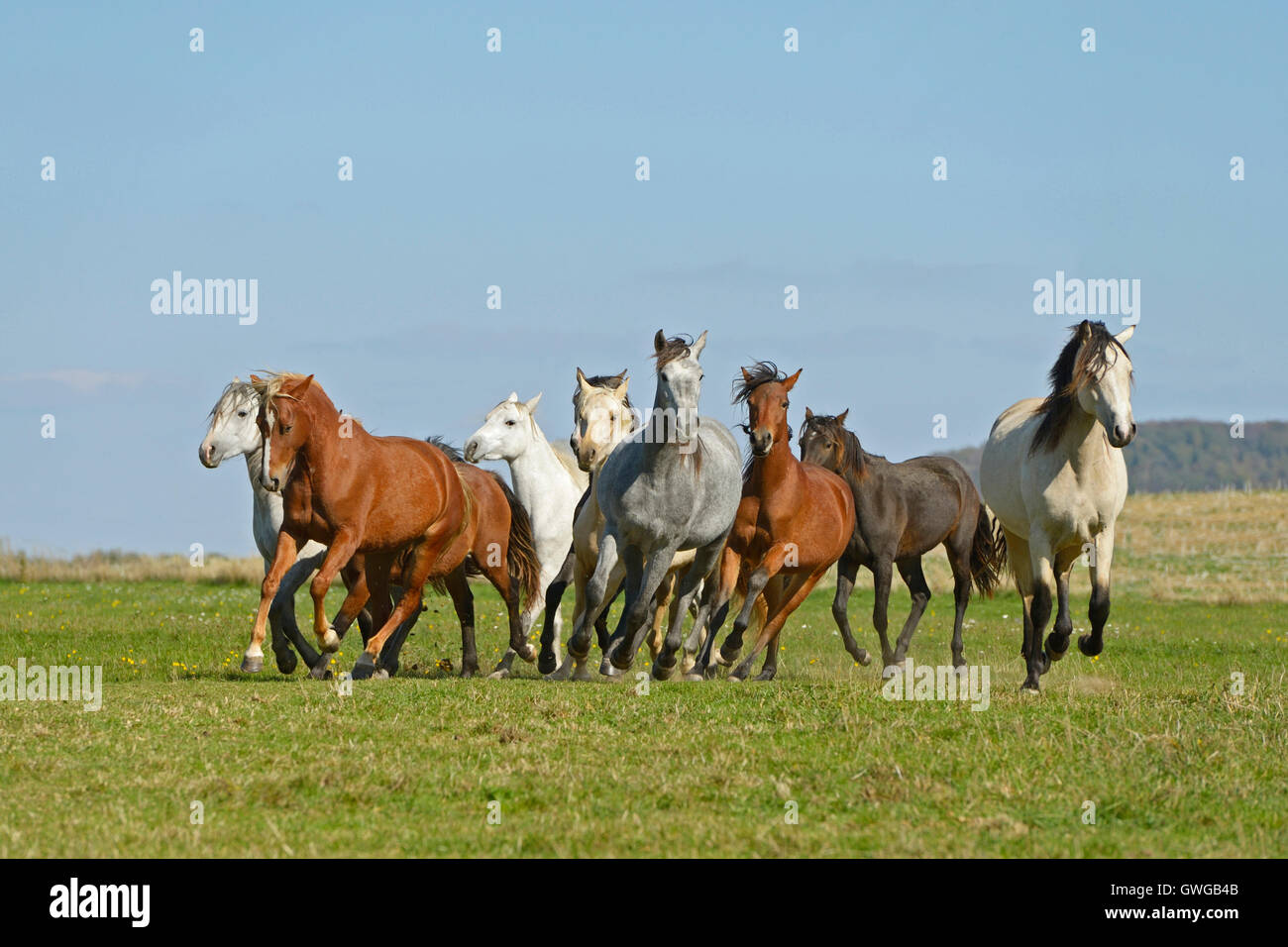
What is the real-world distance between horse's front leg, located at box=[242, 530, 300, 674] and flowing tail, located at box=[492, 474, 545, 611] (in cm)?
307

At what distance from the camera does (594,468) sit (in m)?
13.6

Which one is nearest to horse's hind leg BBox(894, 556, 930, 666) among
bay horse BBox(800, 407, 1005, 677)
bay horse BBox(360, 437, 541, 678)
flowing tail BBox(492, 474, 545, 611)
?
bay horse BBox(800, 407, 1005, 677)

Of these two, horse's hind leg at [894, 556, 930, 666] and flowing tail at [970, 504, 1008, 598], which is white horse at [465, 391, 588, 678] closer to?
horse's hind leg at [894, 556, 930, 666]

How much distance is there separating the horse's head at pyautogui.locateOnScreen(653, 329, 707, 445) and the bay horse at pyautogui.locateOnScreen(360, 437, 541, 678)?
2.81m

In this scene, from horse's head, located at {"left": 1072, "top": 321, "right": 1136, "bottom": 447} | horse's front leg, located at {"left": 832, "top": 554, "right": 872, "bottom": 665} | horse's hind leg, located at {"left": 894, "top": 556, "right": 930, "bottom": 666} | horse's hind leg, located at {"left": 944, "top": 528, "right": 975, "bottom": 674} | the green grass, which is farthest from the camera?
horse's hind leg, located at {"left": 944, "top": 528, "right": 975, "bottom": 674}

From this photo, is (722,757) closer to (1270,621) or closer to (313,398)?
(313,398)

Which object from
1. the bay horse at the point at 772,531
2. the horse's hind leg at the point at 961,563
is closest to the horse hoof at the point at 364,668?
the bay horse at the point at 772,531

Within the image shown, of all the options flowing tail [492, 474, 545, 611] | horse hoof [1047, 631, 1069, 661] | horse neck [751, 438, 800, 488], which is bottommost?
horse hoof [1047, 631, 1069, 661]

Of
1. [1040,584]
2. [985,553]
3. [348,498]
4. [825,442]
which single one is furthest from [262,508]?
[985,553]

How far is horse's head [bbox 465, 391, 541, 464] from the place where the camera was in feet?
48.7

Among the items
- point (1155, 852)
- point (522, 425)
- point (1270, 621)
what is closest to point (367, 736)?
point (1155, 852)

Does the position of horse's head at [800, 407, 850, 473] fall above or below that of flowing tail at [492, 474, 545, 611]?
above

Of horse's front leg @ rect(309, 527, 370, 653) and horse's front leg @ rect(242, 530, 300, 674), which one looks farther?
horse's front leg @ rect(309, 527, 370, 653)

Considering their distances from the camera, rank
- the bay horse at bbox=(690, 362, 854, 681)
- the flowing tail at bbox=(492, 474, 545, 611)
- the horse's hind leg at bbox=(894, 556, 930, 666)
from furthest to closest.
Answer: the horse's hind leg at bbox=(894, 556, 930, 666)
the flowing tail at bbox=(492, 474, 545, 611)
the bay horse at bbox=(690, 362, 854, 681)
